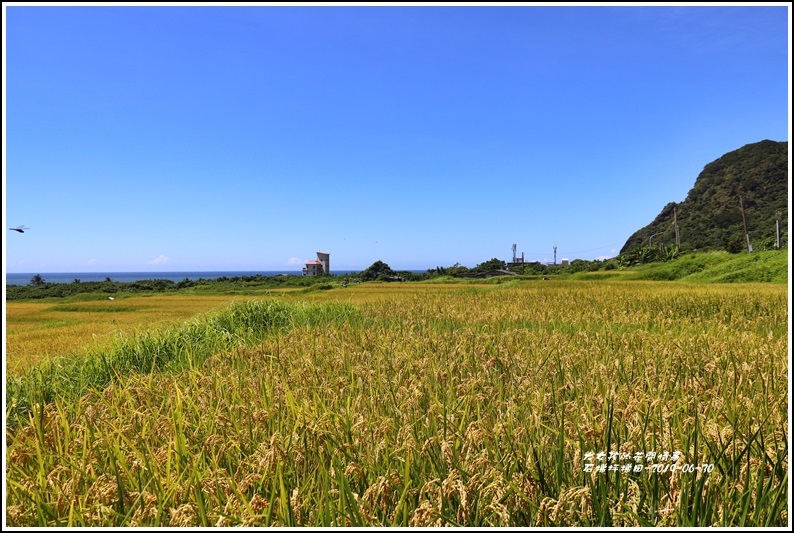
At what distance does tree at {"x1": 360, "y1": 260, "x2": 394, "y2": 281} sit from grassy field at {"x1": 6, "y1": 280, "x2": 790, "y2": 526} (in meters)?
43.4

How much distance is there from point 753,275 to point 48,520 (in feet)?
118

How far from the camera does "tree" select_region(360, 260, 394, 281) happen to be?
165 feet

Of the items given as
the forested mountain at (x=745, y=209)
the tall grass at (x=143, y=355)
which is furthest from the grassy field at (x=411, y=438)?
the forested mountain at (x=745, y=209)

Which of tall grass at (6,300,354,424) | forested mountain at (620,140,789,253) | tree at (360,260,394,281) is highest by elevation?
forested mountain at (620,140,789,253)

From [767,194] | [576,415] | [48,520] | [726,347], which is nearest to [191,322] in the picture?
[48,520]

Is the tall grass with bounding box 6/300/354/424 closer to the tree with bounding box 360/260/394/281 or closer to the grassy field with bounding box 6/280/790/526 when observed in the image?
the grassy field with bounding box 6/280/790/526

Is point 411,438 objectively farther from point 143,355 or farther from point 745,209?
point 745,209

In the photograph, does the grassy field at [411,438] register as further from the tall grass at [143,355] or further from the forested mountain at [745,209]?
the forested mountain at [745,209]

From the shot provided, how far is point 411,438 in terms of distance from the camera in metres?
2.59

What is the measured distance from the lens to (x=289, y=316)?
10.4 meters

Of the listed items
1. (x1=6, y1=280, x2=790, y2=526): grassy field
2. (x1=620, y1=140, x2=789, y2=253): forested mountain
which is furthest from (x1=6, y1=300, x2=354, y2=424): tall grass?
(x1=620, y1=140, x2=789, y2=253): forested mountain

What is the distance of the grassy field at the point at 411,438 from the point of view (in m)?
1.99

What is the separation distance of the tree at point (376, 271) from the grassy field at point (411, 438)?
43.4 meters

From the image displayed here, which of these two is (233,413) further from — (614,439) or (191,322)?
(191,322)
